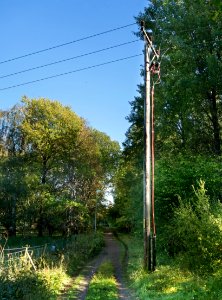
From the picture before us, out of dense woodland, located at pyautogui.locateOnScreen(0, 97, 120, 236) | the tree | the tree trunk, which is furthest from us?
dense woodland, located at pyautogui.locateOnScreen(0, 97, 120, 236)

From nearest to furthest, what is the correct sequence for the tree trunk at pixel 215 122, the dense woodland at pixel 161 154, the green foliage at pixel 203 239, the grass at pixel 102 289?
the grass at pixel 102 289
the green foliage at pixel 203 239
the dense woodland at pixel 161 154
the tree trunk at pixel 215 122

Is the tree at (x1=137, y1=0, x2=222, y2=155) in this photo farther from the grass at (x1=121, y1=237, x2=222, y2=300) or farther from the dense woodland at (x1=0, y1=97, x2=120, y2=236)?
the dense woodland at (x1=0, y1=97, x2=120, y2=236)

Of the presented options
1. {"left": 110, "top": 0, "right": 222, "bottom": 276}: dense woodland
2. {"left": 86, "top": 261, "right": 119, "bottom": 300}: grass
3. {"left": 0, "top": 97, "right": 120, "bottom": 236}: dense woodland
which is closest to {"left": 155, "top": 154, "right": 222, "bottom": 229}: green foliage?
{"left": 110, "top": 0, "right": 222, "bottom": 276}: dense woodland

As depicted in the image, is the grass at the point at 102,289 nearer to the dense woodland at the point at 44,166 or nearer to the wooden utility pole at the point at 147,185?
the wooden utility pole at the point at 147,185

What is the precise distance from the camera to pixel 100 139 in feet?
207

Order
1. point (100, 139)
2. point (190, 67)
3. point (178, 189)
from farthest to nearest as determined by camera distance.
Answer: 1. point (100, 139)
2. point (190, 67)
3. point (178, 189)

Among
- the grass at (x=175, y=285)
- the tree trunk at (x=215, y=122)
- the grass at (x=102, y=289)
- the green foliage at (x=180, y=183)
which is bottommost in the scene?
the grass at (x=102, y=289)

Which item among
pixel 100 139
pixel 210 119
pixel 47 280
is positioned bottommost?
pixel 47 280

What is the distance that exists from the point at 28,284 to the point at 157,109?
1942 cm

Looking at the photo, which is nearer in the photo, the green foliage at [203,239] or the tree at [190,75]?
the green foliage at [203,239]

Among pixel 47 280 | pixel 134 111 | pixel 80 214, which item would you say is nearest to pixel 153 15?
pixel 134 111

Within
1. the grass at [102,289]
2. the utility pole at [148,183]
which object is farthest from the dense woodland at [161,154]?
the grass at [102,289]

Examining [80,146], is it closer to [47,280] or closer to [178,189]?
[178,189]

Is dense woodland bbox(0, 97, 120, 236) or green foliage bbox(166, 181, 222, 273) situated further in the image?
dense woodland bbox(0, 97, 120, 236)
